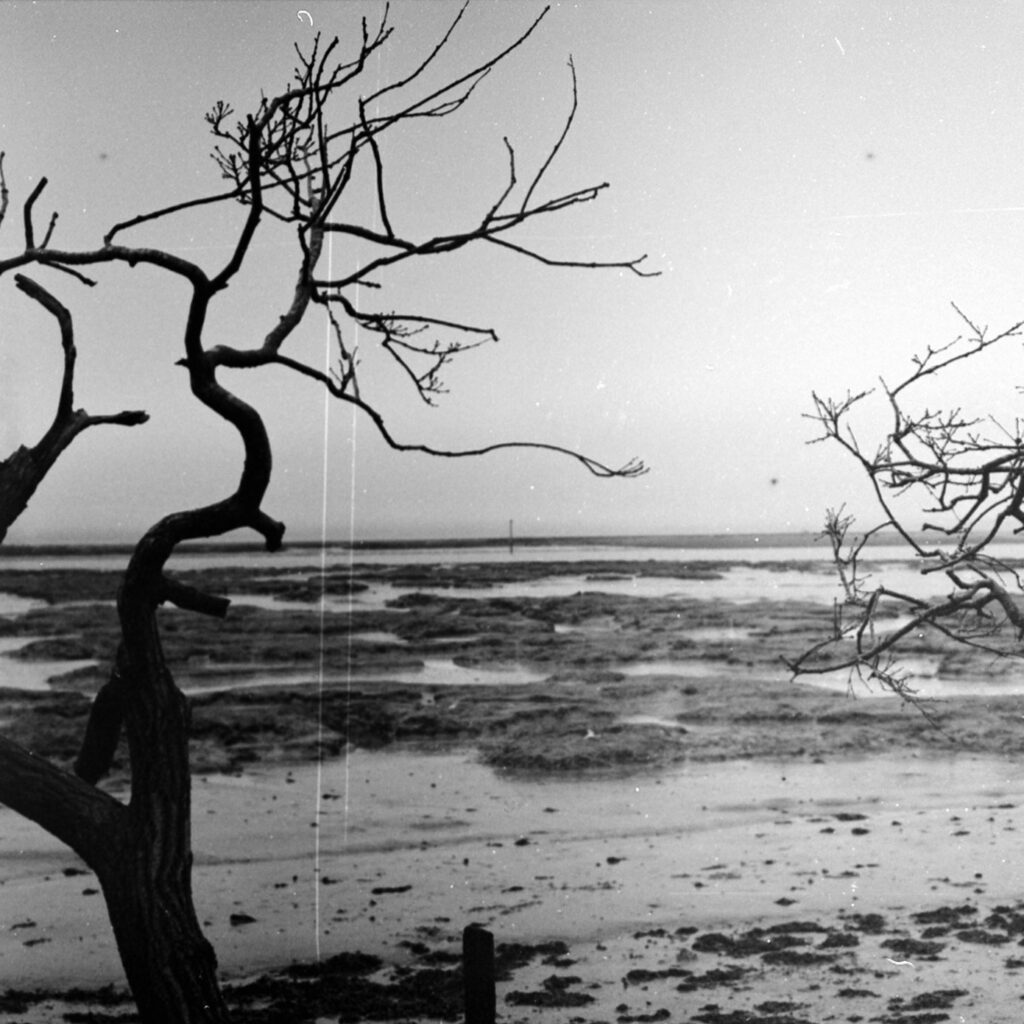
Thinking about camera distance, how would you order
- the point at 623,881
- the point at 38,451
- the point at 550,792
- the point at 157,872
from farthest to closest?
1. the point at 550,792
2. the point at 623,881
3. the point at 38,451
4. the point at 157,872

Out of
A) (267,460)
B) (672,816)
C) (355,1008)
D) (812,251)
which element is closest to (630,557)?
(672,816)

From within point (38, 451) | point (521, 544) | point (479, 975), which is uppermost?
point (38, 451)

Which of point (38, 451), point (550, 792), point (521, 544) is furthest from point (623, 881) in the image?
point (38, 451)

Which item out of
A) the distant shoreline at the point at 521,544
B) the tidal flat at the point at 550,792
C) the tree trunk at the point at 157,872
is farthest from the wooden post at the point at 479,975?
the distant shoreline at the point at 521,544

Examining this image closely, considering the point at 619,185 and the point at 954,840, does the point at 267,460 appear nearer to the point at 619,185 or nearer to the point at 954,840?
the point at 619,185

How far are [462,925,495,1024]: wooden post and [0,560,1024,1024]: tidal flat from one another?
0.16 meters

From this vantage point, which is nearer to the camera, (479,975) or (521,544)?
(479,975)

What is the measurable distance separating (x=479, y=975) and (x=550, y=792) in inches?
23.4

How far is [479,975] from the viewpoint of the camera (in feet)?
8.62

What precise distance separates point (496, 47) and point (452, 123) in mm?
217

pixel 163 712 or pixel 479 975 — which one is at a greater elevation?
pixel 163 712

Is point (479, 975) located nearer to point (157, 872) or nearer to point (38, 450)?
point (157, 872)

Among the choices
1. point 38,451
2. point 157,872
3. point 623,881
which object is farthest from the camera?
point 623,881

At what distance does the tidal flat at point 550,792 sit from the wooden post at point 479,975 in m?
0.16
